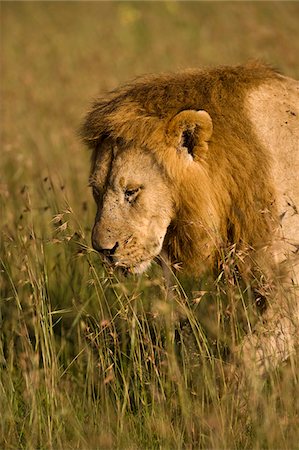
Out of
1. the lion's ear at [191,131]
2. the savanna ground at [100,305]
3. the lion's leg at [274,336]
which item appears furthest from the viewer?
the lion's ear at [191,131]

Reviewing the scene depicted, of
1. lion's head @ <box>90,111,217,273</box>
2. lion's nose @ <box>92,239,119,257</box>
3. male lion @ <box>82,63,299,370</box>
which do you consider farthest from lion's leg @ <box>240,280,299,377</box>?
lion's nose @ <box>92,239,119,257</box>

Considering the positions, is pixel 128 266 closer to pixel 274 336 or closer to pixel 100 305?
pixel 100 305

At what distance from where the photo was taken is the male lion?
12.9 ft

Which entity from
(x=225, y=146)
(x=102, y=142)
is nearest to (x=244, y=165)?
(x=225, y=146)

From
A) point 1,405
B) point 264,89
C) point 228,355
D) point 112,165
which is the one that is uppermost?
point 264,89

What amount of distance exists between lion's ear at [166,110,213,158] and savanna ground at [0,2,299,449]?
0.59m

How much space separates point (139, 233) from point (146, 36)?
9.00 m

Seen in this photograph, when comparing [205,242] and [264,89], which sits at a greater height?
[264,89]

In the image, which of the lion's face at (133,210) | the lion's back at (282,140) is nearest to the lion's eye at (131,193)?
the lion's face at (133,210)

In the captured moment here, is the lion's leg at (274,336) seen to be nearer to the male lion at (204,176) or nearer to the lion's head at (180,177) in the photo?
the male lion at (204,176)

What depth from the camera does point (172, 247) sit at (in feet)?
13.6

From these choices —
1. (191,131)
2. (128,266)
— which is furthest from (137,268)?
(191,131)

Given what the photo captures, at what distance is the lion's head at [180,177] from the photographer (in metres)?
3.97

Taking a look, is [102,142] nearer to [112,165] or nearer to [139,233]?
[112,165]
